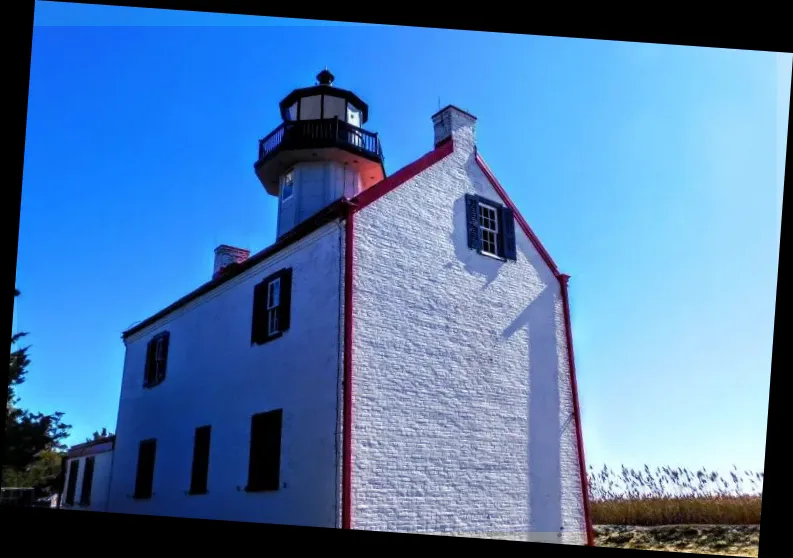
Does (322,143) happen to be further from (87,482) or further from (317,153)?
(87,482)

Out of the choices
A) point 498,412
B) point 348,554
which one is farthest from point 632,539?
point 348,554

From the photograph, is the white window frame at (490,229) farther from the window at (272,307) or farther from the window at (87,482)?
the window at (87,482)

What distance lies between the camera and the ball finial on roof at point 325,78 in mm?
18781

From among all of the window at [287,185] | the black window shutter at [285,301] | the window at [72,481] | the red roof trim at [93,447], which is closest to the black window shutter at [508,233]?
the black window shutter at [285,301]

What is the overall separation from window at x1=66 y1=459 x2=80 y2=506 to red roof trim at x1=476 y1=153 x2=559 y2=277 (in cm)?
1641

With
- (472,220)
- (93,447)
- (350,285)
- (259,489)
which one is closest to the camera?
(350,285)

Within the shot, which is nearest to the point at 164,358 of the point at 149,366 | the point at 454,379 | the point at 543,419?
the point at 149,366

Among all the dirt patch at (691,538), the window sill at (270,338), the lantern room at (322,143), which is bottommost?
the dirt patch at (691,538)

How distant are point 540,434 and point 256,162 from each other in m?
10.3

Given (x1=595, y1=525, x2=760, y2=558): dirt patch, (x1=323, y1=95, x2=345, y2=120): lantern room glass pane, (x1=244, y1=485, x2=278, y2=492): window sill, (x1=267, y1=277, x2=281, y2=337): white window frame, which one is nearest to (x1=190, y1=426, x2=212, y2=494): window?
(x1=244, y1=485, x2=278, y2=492): window sill

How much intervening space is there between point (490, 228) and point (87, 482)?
1514 centimetres

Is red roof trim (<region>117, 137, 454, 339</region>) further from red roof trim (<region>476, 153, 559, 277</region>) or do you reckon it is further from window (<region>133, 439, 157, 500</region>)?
window (<region>133, 439, 157, 500</region>)

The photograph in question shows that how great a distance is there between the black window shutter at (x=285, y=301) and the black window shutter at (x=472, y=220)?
3.55 metres

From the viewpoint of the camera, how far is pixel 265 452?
1216 cm
